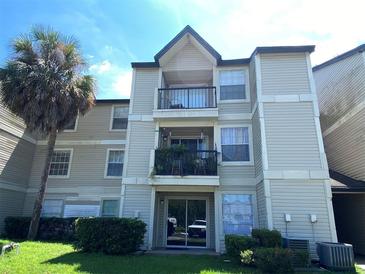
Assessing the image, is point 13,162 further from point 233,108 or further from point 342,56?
point 342,56

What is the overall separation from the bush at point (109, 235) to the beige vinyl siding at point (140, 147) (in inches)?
126

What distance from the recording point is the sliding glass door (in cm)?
1412

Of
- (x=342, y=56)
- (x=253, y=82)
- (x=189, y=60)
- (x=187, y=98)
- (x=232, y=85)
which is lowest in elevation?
(x=187, y=98)

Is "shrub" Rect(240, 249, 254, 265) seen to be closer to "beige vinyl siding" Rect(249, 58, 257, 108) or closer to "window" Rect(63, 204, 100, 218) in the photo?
"beige vinyl siding" Rect(249, 58, 257, 108)

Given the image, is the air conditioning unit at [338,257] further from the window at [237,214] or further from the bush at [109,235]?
the bush at [109,235]

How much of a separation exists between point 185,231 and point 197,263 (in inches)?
185

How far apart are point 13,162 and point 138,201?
27.9 feet

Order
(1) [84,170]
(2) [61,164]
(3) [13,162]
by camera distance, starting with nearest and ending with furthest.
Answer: (3) [13,162]
(1) [84,170]
(2) [61,164]

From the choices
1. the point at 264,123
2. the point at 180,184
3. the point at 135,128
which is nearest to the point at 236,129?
the point at 264,123

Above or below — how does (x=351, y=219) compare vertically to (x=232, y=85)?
below

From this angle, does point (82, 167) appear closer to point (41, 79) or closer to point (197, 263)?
point (41, 79)

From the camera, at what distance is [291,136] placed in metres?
12.0

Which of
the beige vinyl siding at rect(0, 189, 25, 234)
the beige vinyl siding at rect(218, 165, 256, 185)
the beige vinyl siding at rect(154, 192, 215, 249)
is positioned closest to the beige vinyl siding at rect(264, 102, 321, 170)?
the beige vinyl siding at rect(218, 165, 256, 185)

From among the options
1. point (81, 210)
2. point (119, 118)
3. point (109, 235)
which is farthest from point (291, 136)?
point (81, 210)
